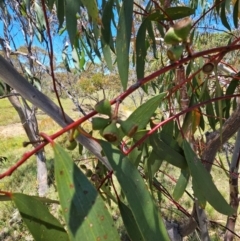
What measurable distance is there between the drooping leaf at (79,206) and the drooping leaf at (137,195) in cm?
3

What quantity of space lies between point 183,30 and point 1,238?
2.55 metres

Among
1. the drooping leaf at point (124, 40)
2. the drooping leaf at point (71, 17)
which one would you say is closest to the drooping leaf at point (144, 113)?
the drooping leaf at point (124, 40)

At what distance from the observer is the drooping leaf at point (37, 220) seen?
0.36m

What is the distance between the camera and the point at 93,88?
4.62 metres

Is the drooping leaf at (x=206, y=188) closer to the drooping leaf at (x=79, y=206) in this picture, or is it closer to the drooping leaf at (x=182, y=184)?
the drooping leaf at (x=182, y=184)

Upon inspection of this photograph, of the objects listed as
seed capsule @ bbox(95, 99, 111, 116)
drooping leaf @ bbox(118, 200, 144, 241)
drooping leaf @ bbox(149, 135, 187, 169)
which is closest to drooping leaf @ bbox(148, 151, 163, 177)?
drooping leaf @ bbox(149, 135, 187, 169)

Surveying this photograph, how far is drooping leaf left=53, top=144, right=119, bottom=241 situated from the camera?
1.02 ft

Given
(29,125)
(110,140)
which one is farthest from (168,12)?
(29,125)

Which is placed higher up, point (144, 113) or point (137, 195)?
point (144, 113)

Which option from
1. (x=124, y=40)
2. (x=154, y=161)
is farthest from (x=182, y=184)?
(x=124, y=40)

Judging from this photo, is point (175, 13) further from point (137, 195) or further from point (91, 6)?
point (137, 195)

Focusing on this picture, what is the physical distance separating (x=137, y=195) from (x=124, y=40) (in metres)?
0.22

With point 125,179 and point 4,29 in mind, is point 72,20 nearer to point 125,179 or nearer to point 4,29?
point 125,179

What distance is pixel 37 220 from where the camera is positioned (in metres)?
0.37
